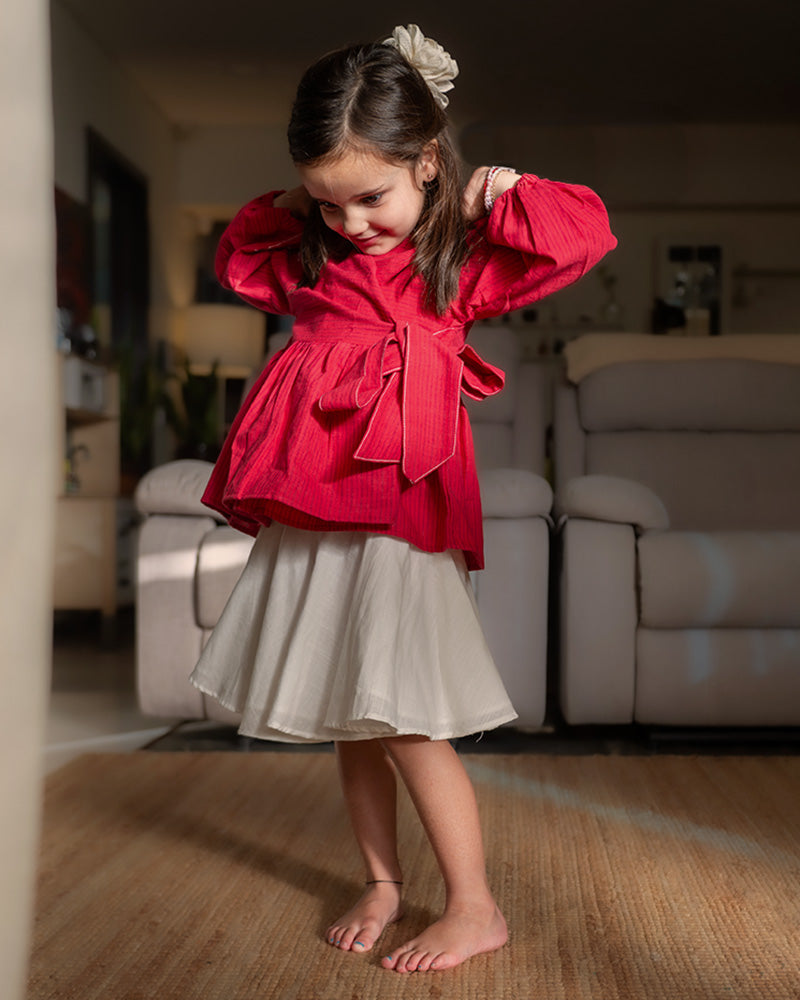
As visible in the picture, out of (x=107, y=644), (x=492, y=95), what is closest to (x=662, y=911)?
(x=107, y=644)

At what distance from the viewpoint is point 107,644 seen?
3348 millimetres

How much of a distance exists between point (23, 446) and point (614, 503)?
164 centimetres

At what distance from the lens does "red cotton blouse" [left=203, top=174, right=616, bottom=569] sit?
870mm

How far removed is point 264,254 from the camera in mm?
1016

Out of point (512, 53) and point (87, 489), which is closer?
point (87, 489)

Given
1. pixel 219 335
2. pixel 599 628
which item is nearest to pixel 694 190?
pixel 219 335

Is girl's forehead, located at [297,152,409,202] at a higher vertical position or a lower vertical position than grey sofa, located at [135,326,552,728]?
higher

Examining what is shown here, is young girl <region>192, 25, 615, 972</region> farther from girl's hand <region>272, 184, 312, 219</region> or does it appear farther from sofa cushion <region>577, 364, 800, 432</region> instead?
sofa cushion <region>577, 364, 800, 432</region>


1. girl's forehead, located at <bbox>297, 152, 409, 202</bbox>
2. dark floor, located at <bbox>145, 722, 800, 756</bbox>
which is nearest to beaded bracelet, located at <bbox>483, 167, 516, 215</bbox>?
girl's forehead, located at <bbox>297, 152, 409, 202</bbox>

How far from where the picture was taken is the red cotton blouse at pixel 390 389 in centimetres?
87

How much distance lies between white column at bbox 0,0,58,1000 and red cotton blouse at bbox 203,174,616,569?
1.88 ft

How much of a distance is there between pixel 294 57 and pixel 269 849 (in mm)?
4066

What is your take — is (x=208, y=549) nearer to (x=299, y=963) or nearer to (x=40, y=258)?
(x=299, y=963)

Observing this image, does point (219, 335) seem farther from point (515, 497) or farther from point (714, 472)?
point (515, 497)
